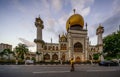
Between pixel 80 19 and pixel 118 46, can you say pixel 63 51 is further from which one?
pixel 118 46

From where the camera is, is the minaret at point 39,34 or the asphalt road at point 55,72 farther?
the minaret at point 39,34

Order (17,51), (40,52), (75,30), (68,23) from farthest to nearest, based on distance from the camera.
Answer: (68,23), (75,30), (40,52), (17,51)

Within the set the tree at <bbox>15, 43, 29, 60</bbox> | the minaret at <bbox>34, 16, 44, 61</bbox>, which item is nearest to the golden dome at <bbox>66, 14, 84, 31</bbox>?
the minaret at <bbox>34, 16, 44, 61</bbox>

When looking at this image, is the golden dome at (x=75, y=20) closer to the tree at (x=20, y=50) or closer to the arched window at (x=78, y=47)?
the arched window at (x=78, y=47)

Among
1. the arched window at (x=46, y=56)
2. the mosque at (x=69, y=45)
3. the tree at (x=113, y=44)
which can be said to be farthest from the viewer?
the arched window at (x=46, y=56)

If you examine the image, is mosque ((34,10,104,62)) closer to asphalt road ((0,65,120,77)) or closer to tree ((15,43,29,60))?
tree ((15,43,29,60))

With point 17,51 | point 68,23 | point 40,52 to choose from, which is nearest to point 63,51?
point 40,52

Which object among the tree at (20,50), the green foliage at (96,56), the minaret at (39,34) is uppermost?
the minaret at (39,34)

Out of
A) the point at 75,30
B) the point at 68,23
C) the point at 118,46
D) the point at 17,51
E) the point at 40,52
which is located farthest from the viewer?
the point at 68,23

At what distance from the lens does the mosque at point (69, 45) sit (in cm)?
6425

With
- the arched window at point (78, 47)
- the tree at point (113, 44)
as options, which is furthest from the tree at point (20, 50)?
the tree at point (113, 44)

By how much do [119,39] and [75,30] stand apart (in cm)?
2001

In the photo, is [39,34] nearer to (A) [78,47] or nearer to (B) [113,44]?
(A) [78,47]

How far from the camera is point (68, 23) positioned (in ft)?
236
